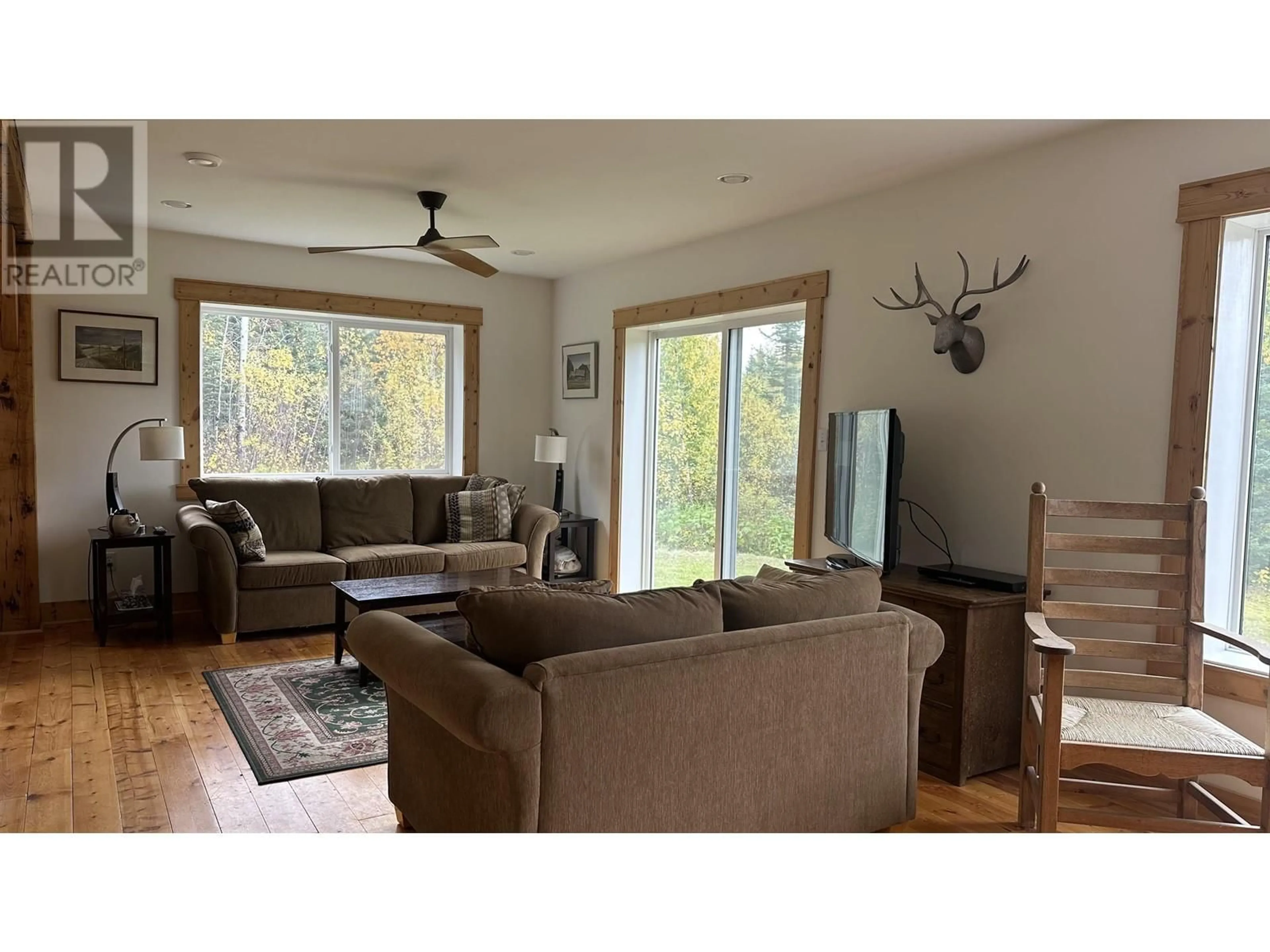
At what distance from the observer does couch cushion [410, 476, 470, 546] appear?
6047 millimetres

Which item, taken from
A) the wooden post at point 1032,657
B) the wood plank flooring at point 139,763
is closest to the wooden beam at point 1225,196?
the wooden post at point 1032,657

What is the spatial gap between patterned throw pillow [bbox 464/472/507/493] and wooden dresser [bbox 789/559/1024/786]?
3464 millimetres

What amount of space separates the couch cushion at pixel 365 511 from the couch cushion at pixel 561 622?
3.70m

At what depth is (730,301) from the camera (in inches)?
200

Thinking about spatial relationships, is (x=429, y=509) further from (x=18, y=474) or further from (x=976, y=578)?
(x=976, y=578)

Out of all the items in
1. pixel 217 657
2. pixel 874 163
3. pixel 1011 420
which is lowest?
pixel 217 657

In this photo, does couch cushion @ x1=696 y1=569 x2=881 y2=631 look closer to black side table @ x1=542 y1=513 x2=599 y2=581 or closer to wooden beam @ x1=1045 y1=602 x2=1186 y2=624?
wooden beam @ x1=1045 y1=602 x2=1186 y2=624

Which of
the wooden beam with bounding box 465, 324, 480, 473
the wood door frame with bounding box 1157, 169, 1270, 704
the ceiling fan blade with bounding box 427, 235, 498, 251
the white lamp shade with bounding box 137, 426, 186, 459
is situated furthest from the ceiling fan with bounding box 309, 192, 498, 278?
the wood door frame with bounding box 1157, 169, 1270, 704

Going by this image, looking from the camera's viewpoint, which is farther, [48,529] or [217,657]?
[48,529]

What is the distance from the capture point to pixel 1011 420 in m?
3.55
